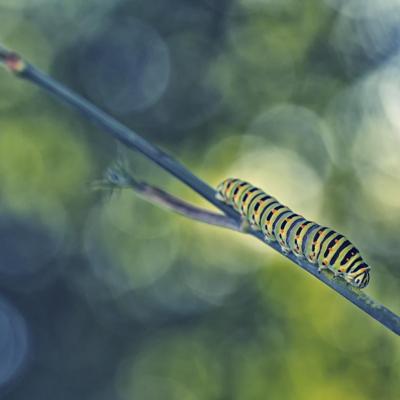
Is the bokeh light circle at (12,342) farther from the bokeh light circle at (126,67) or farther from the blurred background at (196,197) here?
the bokeh light circle at (126,67)

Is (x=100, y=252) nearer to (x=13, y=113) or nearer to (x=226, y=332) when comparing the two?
(x=13, y=113)

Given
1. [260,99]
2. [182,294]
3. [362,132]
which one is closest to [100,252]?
[182,294]

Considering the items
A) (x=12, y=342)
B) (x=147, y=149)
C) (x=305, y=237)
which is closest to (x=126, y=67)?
(x=12, y=342)

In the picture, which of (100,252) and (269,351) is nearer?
(269,351)

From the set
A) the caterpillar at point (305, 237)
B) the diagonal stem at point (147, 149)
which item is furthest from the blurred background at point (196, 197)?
the diagonal stem at point (147, 149)

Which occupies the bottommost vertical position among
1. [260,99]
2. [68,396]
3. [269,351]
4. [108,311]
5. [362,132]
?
[68,396]

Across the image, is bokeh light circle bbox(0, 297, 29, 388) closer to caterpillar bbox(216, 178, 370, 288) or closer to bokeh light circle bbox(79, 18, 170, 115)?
bokeh light circle bbox(79, 18, 170, 115)

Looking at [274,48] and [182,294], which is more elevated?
[274,48]
